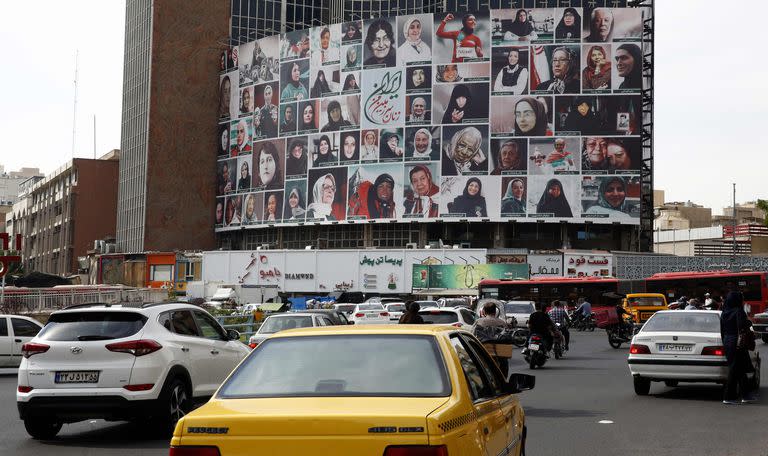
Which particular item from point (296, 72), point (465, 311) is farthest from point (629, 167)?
point (465, 311)

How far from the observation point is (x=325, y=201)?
90250 millimetres

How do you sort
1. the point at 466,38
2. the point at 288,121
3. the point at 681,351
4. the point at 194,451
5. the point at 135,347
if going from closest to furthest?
the point at 194,451, the point at 135,347, the point at 681,351, the point at 466,38, the point at 288,121

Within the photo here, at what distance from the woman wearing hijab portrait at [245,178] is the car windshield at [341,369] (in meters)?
92.4

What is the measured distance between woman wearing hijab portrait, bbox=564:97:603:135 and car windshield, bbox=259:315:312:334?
65.2 m

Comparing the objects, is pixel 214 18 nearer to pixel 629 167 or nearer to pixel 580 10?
pixel 580 10

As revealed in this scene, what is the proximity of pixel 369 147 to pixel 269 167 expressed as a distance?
11.6 metres

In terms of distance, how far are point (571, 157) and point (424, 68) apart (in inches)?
562

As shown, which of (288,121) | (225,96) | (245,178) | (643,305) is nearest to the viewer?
(643,305)

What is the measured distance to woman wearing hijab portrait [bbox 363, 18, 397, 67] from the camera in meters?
88.1

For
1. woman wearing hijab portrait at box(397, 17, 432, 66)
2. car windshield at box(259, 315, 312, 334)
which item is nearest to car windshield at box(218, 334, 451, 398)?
car windshield at box(259, 315, 312, 334)

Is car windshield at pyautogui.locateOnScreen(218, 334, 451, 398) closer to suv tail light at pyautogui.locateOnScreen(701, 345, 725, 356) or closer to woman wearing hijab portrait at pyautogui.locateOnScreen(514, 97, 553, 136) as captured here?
suv tail light at pyautogui.locateOnScreen(701, 345, 725, 356)

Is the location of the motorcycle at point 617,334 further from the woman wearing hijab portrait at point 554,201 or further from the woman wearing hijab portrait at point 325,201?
the woman wearing hijab portrait at point 325,201

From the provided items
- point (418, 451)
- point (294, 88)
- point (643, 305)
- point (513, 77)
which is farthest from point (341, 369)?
point (294, 88)

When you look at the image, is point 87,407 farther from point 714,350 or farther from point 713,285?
point 713,285
